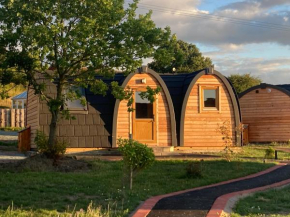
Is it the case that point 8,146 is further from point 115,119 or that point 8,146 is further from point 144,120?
point 144,120

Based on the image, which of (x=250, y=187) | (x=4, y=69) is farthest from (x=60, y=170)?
(x=250, y=187)

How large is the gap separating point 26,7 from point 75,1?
4.98 ft

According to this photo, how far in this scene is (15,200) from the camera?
355 inches

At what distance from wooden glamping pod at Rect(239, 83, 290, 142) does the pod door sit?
938 cm

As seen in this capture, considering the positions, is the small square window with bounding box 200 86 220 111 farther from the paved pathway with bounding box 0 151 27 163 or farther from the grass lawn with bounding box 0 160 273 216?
the paved pathway with bounding box 0 151 27 163

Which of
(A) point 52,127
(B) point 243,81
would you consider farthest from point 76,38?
(B) point 243,81

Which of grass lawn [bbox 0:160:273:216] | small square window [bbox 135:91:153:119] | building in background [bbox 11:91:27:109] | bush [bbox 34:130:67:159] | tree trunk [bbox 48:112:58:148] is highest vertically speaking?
building in background [bbox 11:91:27:109]

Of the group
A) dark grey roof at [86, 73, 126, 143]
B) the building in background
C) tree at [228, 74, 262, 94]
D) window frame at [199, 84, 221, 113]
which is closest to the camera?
dark grey roof at [86, 73, 126, 143]

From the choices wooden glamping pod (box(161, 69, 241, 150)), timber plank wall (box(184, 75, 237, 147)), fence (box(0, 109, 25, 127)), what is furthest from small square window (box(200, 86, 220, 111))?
fence (box(0, 109, 25, 127))

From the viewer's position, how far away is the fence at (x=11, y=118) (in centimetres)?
3456

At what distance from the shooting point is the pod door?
1992 centimetres

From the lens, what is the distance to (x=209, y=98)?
21047 mm

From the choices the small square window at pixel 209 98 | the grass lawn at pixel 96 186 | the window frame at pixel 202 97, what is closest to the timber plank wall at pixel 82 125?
the grass lawn at pixel 96 186

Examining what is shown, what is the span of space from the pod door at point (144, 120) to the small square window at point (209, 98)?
240cm
